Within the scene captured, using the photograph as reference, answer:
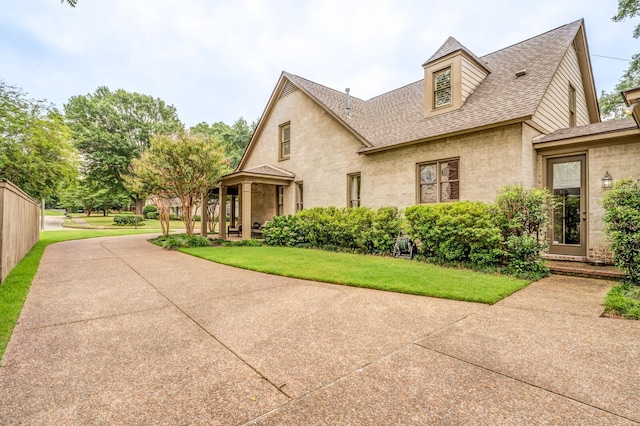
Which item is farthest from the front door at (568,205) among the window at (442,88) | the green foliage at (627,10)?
the green foliage at (627,10)

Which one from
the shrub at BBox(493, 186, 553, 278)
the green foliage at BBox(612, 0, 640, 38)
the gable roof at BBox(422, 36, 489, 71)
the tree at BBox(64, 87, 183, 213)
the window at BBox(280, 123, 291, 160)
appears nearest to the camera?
the shrub at BBox(493, 186, 553, 278)

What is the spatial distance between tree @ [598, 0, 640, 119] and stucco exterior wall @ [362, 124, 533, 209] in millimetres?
3342

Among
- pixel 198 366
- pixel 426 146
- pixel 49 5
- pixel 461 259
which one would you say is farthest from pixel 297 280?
pixel 426 146

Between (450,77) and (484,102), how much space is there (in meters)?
1.55

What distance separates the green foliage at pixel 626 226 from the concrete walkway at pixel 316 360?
46.0 inches

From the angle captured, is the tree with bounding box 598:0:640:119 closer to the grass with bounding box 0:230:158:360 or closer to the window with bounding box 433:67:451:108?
the window with bounding box 433:67:451:108

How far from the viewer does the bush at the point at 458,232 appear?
6738 mm

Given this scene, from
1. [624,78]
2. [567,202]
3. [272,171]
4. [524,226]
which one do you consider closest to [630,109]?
[524,226]

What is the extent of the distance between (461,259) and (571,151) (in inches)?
158

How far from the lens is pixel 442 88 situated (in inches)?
402

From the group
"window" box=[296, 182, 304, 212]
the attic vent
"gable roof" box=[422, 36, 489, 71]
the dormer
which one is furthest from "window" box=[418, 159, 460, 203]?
the attic vent

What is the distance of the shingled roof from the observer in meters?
8.28

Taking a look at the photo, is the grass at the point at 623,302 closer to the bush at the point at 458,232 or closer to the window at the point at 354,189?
the bush at the point at 458,232

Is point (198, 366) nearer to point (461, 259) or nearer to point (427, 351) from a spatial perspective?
point (427, 351)
